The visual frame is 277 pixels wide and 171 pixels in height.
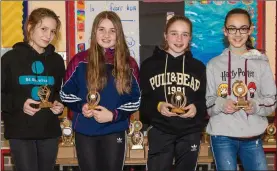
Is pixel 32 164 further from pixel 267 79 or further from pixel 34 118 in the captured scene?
pixel 267 79

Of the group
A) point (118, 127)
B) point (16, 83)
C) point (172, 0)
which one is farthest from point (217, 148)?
point (172, 0)

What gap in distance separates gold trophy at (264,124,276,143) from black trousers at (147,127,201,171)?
61.1 inches

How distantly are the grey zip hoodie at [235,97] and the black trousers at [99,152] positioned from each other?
0.78 m

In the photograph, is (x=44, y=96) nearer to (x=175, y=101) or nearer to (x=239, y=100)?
(x=175, y=101)

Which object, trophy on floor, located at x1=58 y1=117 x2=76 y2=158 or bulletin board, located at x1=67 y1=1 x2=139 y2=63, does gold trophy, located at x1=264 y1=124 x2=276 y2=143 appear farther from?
trophy on floor, located at x1=58 y1=117 x2=76 y2=158

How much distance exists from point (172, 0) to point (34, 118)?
219 centimetres

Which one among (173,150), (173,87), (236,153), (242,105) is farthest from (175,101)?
(236,153)

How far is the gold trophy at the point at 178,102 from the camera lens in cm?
362

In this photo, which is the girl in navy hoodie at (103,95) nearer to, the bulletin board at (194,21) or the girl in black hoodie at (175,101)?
the girl in black hoodie at (175,101)

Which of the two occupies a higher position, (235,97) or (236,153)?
(235,97)

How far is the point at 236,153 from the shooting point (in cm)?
361

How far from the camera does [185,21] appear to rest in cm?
378

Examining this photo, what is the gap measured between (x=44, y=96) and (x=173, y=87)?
3.51 feet

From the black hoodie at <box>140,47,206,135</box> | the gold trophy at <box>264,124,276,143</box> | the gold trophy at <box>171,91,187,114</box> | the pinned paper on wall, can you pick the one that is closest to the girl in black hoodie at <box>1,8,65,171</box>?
the black hoodie at <box>140,47,206,135</box>
